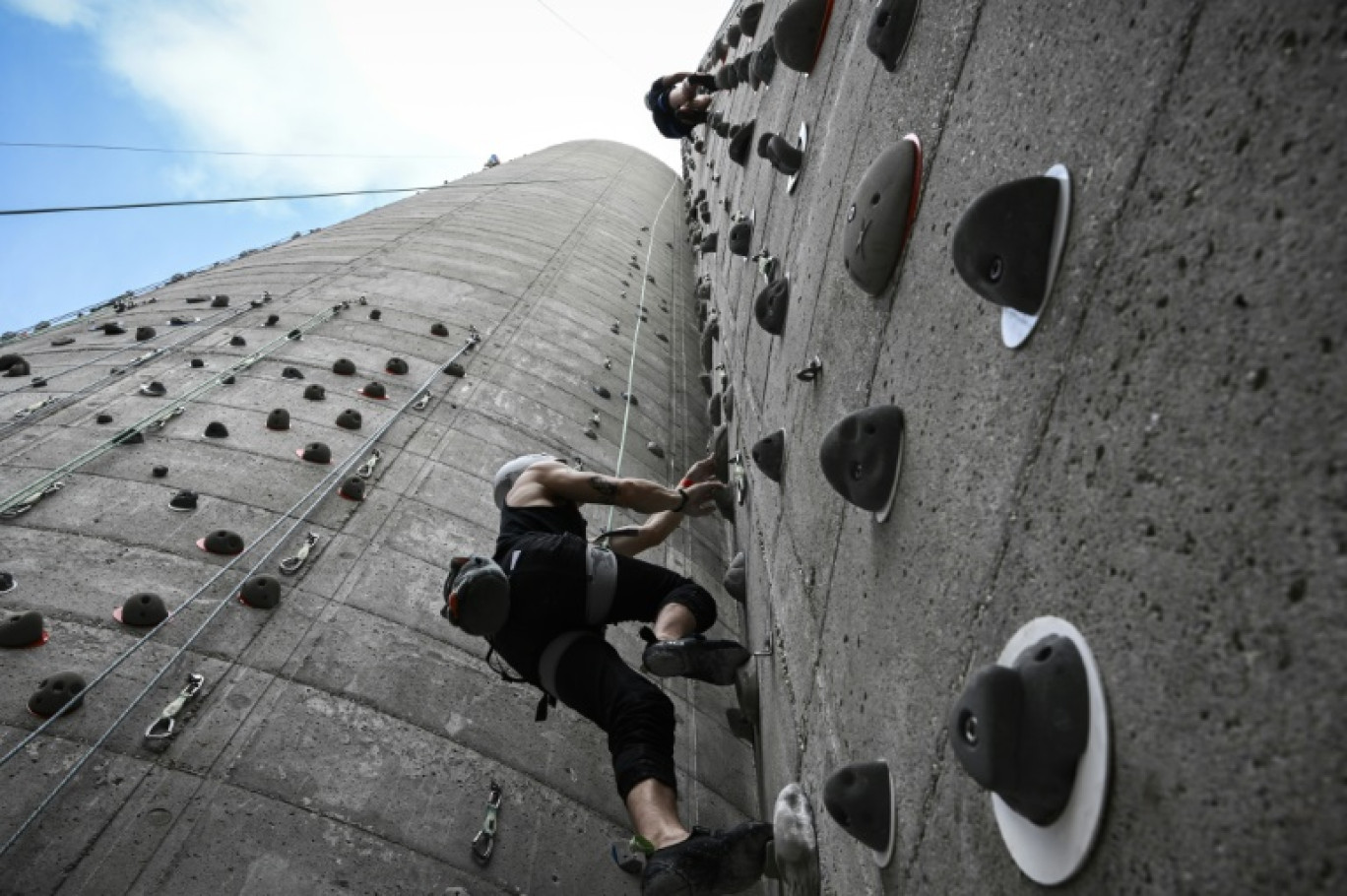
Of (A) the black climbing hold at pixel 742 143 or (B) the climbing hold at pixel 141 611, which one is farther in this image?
(A) the black climbing hold at pixel 742 143

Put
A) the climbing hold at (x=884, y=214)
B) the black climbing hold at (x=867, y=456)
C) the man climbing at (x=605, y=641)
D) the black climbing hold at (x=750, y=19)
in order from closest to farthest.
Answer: the black climbing hold at (x=867, y=456), the climbing hold at (x=884, y=214), the man climbing at (x=605, y=641), the black climbing hold at (x=750, y=19)

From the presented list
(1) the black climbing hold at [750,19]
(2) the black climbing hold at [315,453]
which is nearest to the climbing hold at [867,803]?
(2) the black climbing hold at [315,453]

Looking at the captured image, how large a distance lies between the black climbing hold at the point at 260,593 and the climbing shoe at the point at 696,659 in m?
1.43

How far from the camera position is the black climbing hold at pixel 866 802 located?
1614 millimetres

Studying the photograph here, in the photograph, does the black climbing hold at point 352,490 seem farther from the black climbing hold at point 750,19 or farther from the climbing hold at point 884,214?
the black climbing hold at point 750,19

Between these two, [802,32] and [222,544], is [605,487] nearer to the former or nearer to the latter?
[222,544]

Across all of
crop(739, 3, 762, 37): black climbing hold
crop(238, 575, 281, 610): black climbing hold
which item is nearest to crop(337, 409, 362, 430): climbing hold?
crop(238, 575, 281, 610): black climbing hold

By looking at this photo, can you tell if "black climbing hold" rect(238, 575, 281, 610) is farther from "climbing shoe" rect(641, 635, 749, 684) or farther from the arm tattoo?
"climbing shoe" rect(641, 635, 749, 684)

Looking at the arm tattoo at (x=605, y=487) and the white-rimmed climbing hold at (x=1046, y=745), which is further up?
the white-rimmed climbing hold at (x=1046, y=745)

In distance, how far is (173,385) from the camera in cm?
473

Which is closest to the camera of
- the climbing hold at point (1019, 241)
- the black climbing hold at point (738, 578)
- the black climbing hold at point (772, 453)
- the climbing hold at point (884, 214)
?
the climbing hold at point (1019, 241)

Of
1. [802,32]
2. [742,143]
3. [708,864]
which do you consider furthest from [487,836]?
[742,143]

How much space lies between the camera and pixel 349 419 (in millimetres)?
4641

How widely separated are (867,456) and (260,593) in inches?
95.4
